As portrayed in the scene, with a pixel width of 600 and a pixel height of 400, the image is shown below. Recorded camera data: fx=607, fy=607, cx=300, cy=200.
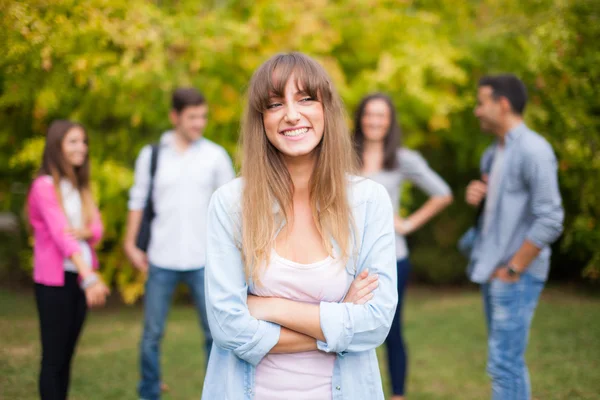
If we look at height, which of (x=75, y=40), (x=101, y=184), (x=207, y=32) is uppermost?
(x=207, y=32)

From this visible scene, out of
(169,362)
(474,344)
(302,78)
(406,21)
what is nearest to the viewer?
(302,78)

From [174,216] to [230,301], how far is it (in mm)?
2537

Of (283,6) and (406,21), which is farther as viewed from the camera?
(406,21)

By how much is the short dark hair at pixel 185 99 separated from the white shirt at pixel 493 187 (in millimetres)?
2211

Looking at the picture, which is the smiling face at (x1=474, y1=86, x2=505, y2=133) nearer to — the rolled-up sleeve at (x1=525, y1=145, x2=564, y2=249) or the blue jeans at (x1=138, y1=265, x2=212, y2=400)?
the rolled-up sleeve at (x1=525, y1=145, x2=564, y2=249)

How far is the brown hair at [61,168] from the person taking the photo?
3877 millimetres

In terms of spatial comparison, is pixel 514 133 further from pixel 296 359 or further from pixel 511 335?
pixel 296 359

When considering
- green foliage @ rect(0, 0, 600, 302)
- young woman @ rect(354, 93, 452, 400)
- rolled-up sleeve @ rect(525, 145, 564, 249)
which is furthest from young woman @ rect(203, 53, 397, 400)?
green foliage @ rect(0, 0, 600, 302)

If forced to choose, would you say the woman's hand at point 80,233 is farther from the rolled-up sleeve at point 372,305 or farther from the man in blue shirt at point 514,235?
the man in blue shirt at point 514,235

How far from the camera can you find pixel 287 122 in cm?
223

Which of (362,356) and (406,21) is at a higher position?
(406,21)

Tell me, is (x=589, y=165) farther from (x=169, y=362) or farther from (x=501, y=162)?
(x=169, y=362)

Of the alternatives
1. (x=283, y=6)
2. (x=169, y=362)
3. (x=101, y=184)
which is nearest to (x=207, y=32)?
(x=283, y=6)

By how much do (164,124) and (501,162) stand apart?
484 cm
